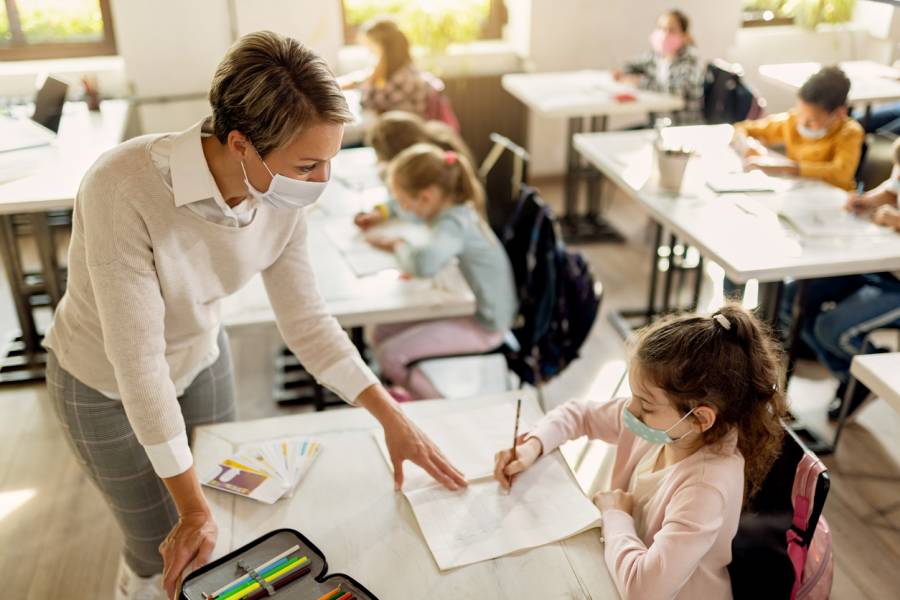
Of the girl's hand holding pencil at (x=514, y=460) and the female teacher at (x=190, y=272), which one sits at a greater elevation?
the female teacher at (x=190, y=272)

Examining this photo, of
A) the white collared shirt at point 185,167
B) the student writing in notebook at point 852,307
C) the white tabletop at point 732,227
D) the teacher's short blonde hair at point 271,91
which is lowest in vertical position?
the student writing in notebook at point 852,307

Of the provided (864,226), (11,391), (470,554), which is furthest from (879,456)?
(11,391)

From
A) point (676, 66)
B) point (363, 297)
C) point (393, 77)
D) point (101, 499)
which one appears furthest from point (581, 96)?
point (101, 499)

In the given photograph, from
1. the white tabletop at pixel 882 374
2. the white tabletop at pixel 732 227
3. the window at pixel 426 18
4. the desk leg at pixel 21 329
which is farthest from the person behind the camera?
the window at pixel 426 18

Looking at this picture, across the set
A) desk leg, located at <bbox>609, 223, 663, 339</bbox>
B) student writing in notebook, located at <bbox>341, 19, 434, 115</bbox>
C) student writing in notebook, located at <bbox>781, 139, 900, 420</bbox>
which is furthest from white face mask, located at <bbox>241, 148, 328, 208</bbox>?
student writing in notebook, located at <bbox>341, 19, 434, 115</bbox>

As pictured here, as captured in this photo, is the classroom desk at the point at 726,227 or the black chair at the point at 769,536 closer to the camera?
the black chair at the point at 769,536

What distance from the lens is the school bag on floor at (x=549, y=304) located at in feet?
7.97

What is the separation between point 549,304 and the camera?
2434 millimetres

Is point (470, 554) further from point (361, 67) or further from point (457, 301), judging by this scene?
point (361, 67)

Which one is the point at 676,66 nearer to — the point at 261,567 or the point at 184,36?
the point at 184,36

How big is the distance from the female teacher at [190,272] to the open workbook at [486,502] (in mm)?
45

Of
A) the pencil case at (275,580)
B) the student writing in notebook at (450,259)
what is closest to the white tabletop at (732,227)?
the student writing in notebook at (450,259)

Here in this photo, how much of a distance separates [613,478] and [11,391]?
2.44m

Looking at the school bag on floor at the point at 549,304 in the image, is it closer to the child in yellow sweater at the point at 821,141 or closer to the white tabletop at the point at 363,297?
the white tabletop at the point at 363,297
